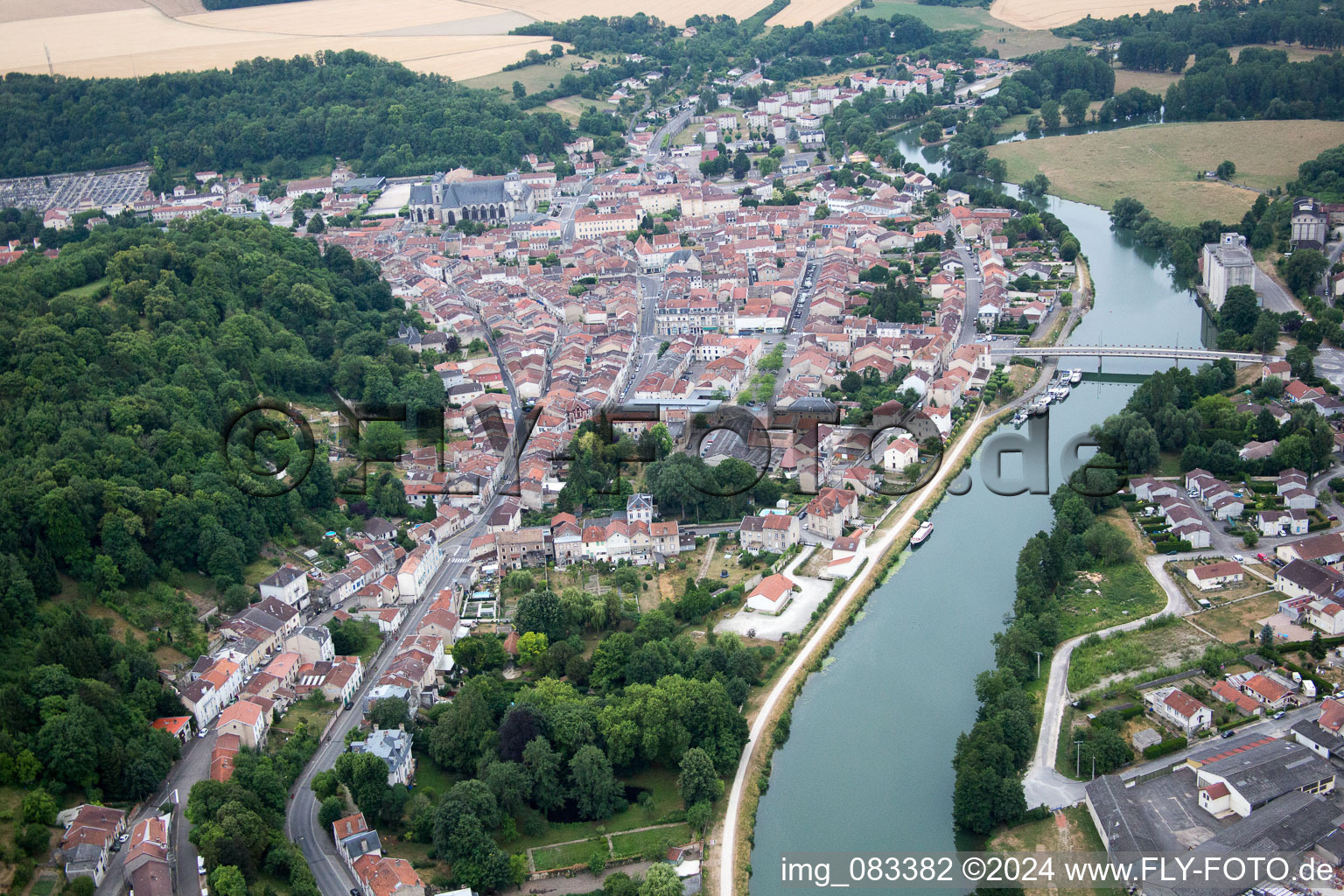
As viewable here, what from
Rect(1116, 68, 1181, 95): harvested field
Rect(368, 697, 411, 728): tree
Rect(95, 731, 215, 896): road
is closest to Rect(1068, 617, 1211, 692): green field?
Rect(368, 697, 411, 728): tree

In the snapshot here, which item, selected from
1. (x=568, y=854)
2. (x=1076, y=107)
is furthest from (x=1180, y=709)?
(x=1076, y=107)

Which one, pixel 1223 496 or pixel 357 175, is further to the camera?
pixel 357 175

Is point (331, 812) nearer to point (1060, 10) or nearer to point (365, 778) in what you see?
point (365, 778)

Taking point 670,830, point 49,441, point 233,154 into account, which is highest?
point 233,154

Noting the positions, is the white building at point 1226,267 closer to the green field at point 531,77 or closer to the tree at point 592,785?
the tree at point 592,785

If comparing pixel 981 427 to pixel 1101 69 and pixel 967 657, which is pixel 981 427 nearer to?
pixel 967 657

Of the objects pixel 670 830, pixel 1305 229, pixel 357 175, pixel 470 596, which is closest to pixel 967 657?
pixel 670 830

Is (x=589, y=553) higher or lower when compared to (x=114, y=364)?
lower

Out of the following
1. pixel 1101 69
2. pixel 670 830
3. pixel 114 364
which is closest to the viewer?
pixel 670 830
